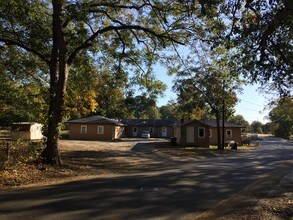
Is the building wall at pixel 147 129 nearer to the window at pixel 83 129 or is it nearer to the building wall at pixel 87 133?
the building wall at pixel 87 133

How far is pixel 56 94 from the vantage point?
622 inches

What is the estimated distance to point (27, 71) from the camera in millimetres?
21812

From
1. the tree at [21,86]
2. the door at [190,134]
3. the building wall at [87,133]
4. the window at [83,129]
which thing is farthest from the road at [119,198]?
the window at [83,129]

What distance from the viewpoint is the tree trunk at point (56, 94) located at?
1562 centimetres

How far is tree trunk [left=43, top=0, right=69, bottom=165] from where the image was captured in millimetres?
15625

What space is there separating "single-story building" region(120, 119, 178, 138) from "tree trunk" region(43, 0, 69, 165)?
54.2m

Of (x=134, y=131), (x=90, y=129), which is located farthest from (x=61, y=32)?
(x=134, y=131)

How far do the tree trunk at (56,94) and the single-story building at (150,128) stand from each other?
54176 millimetres

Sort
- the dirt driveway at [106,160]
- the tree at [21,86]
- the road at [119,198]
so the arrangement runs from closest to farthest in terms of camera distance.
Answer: the road at [119,198], the dirt driveway at [106,160], the tree at [21,86]

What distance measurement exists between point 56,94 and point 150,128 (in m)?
56.8

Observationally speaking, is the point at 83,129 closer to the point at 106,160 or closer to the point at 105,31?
the point at 106,160

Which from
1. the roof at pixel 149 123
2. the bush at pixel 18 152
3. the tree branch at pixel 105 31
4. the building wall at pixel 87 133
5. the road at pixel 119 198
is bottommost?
the road at pixel 119 198

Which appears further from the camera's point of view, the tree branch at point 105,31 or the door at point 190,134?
the door at point 190,134

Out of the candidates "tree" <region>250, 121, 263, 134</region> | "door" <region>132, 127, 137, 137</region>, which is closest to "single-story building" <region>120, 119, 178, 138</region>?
"door" <region>132, 127, 137, 137</region>
